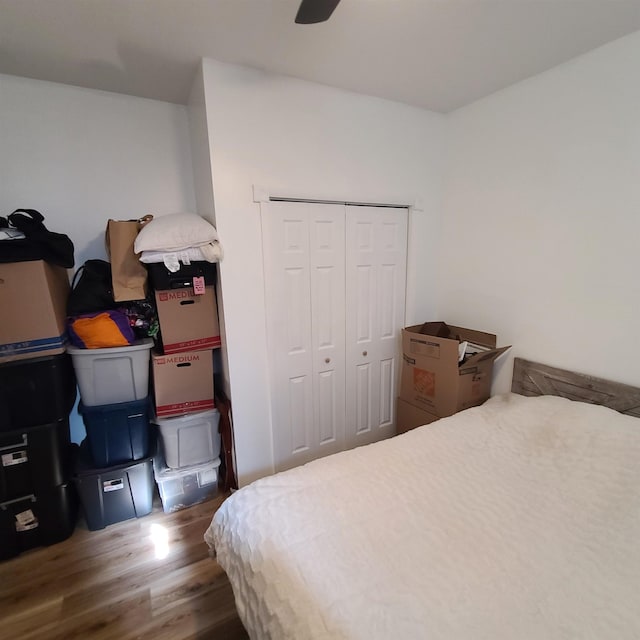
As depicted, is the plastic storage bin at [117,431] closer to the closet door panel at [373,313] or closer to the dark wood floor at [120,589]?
the dark wood floor at [120,589]

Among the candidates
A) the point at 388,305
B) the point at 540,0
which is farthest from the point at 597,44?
the point at 388,305

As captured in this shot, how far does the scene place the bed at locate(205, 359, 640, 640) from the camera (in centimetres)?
86

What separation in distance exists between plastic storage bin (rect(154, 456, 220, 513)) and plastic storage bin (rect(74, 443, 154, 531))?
8 centimetres

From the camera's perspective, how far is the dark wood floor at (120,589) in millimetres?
1420

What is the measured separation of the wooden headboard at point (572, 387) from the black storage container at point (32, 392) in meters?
2.68

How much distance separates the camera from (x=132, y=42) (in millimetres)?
1546

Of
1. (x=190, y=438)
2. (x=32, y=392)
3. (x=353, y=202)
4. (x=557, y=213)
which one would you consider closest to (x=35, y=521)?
(x=32, y=392)

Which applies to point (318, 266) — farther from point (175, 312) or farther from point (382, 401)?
point (382, 401)

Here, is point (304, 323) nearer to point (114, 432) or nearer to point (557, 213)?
point (114, 432)

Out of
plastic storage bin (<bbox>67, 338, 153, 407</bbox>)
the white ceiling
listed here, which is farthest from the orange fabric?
the white ceiling

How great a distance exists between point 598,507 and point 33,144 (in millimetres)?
3281

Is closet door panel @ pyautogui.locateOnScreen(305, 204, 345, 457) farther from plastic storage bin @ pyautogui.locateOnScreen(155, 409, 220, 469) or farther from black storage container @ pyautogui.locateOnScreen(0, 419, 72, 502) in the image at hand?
black storage container @ pyautogui.locateOnScreen(0, 419, 72, 502)

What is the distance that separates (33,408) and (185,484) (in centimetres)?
95

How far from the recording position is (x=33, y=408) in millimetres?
1689
